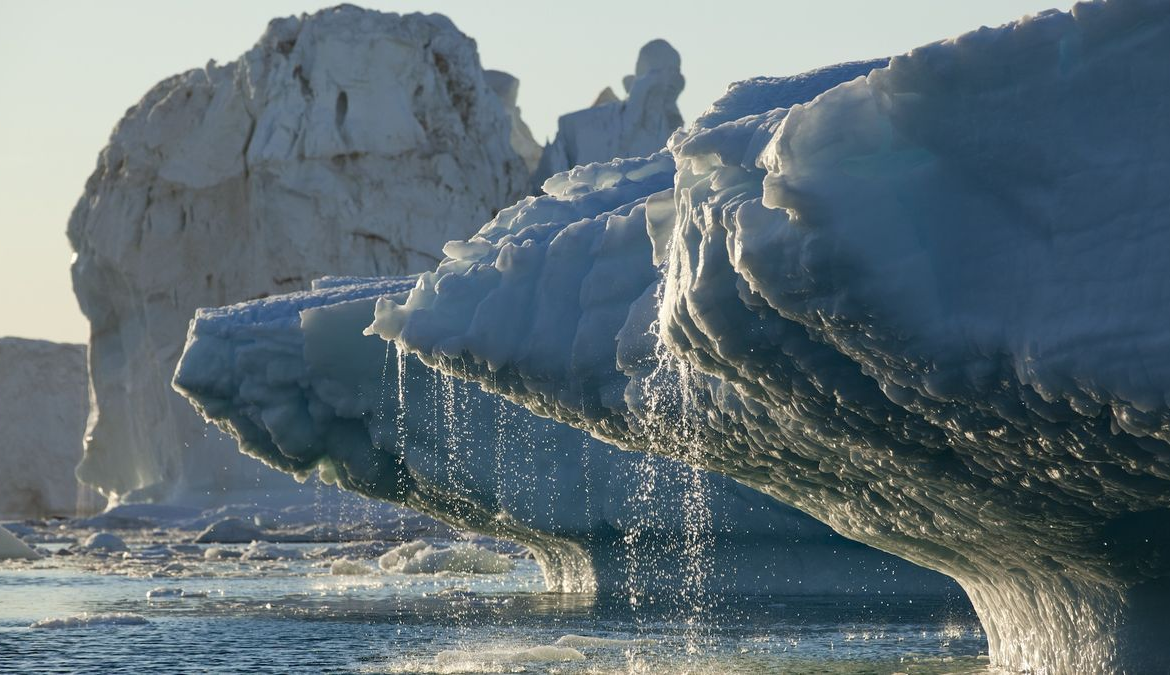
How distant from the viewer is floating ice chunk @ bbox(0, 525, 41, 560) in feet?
103

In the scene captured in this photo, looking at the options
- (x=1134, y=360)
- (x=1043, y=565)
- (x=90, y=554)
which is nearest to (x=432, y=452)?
(x=1043, y=565)

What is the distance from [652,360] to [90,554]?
79.9 ft

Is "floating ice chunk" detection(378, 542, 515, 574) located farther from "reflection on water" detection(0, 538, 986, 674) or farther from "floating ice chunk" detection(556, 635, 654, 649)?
"floating ice chunk" detection(556, 635, 654, 649)

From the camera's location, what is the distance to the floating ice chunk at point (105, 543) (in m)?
33.6

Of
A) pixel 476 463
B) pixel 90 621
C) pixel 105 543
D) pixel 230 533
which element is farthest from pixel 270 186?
pixel 90 621

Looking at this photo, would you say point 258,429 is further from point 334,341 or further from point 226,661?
point 226,661

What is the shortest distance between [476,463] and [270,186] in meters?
24.4

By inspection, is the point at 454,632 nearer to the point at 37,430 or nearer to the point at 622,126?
the point at 622,126

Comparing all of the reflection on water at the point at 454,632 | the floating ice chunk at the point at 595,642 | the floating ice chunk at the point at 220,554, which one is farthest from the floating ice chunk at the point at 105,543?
the floating ice chunk at the point at 595,642

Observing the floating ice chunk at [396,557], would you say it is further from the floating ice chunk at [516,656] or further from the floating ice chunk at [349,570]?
the floating ice chunk at [516,656]

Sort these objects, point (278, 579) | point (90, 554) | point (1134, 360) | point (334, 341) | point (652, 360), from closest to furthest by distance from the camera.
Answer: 1. point (1134, 360)
2. point (652, 360)
3. point (334, 341)
4. point (278, 579)
5. point (90, 554)

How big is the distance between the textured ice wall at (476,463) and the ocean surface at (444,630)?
2.64ft

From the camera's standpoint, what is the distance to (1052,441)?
7.36m

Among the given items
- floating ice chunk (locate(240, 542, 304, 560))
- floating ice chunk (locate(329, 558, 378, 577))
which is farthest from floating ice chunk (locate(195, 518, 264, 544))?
floating ice chunk (locate(329, 558, 378, 577))
